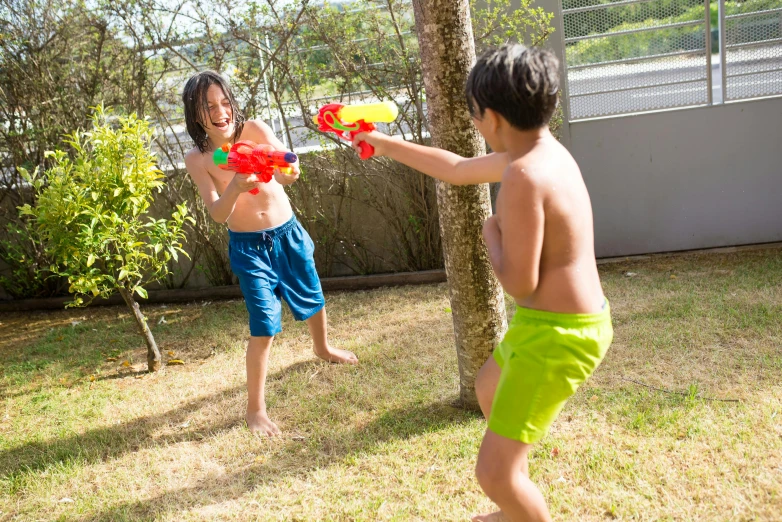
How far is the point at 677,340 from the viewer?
12.5 feet

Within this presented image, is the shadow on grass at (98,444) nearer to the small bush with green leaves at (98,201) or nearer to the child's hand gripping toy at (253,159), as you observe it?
the small bush with green leaves at (98,201)

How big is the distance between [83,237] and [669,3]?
176 inches

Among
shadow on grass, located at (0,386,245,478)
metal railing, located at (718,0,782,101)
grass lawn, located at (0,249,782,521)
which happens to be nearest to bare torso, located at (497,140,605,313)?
grass lawn, located at (0,249,782,521)

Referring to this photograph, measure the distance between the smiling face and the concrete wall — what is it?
3.03m

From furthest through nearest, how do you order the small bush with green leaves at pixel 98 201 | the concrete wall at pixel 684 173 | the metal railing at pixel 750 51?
the concrete wall at pixel 684 173
the metal railing at pixel 750 51
the small bush with green leaves at pixel 98 201

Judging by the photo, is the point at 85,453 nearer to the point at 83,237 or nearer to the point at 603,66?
the point at 83,237

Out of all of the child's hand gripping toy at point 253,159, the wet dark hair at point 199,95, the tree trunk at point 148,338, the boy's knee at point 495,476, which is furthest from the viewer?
the tree trunk at point 148,338

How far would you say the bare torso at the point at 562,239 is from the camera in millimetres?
1824

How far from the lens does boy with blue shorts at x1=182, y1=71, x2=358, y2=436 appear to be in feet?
10.6

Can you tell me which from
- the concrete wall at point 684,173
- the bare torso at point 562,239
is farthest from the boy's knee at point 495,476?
the concrete wall at point 684,173

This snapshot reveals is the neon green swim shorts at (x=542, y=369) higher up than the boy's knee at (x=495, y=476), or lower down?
higher up

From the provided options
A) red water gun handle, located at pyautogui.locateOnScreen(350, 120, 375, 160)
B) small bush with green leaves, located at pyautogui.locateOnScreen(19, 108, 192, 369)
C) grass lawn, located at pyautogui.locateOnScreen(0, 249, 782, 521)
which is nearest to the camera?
red water gun handle, located at pyautogui.locateOnScreen(350, 120, 375, 160)

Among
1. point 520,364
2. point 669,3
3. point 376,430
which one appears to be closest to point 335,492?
point 376,430

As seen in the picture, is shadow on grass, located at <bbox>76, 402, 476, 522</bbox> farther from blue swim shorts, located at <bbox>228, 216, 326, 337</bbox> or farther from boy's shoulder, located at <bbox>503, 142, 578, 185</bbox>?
boy's shoulder, located at <bbox>503, 142, 578, 185</bbox>
